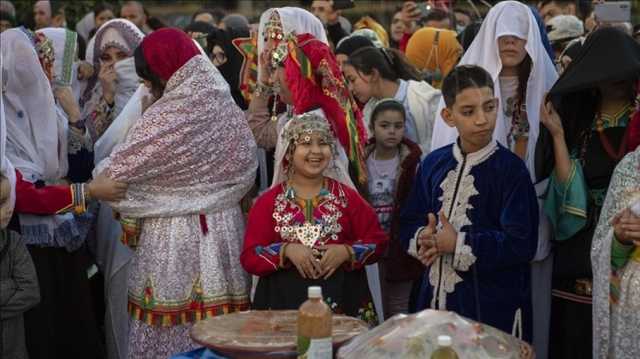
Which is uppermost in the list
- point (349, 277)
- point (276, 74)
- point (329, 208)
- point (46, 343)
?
point (276, 74)

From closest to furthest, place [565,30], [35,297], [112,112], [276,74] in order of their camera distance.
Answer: [35,297] → [276,74] → [112,112] → [565,30]

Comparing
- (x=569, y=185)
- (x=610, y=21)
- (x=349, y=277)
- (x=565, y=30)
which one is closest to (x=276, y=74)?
(x=349, y=277)

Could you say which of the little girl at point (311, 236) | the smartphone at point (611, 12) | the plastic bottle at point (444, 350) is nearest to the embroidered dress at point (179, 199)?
the little girl at point (311, 236)

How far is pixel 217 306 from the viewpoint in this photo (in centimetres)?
555

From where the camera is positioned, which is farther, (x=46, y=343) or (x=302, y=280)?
(x=46, y=343)

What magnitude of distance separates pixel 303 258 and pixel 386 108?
1.58 metres

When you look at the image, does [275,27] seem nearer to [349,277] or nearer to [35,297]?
[349,277]

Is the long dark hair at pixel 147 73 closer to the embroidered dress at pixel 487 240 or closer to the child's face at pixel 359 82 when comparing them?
the embroidered dress at pixel 487 240

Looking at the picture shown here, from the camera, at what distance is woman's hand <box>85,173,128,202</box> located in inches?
218

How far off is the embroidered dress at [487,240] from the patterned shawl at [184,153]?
1.07 metres

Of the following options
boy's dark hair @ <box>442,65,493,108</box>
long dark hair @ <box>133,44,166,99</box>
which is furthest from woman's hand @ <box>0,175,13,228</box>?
boy's dark hair @ <box>442,65,493,108</box>

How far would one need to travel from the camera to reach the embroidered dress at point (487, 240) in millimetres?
4977

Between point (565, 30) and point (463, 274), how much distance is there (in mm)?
4344

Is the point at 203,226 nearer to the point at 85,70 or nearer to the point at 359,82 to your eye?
the point at 359,82
